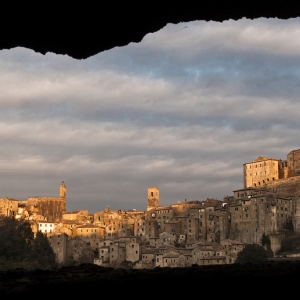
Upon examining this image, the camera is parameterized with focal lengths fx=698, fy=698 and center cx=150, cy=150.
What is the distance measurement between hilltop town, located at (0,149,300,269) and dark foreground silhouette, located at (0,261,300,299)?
48152 millimetres

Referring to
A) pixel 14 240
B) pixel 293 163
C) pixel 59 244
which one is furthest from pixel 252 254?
pixel 293 163

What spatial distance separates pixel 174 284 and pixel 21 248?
4338 cm

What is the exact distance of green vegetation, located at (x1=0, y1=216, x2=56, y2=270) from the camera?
41.8 meters

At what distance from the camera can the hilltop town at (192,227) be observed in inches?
2248

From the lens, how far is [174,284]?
3.90 m

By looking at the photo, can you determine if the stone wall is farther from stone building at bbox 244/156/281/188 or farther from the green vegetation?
the green vegetation

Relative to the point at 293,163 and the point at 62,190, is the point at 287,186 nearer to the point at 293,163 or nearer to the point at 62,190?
the point at 293,163

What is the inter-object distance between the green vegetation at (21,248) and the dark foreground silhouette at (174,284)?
3171 cm

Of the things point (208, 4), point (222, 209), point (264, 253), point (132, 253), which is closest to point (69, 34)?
point (208, 4)

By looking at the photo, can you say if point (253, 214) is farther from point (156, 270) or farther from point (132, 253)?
point (156, 270)

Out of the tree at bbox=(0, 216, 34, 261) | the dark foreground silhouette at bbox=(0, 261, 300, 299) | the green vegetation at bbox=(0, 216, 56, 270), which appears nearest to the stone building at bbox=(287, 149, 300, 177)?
the green vegetation at bbox=(0, 216, 56, 270)

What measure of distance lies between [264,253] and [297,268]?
46.5 metres

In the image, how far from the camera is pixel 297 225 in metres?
60.6

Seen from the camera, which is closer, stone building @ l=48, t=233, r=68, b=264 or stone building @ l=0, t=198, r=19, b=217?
stone building @ l=48, t=233, r=68, b=264
